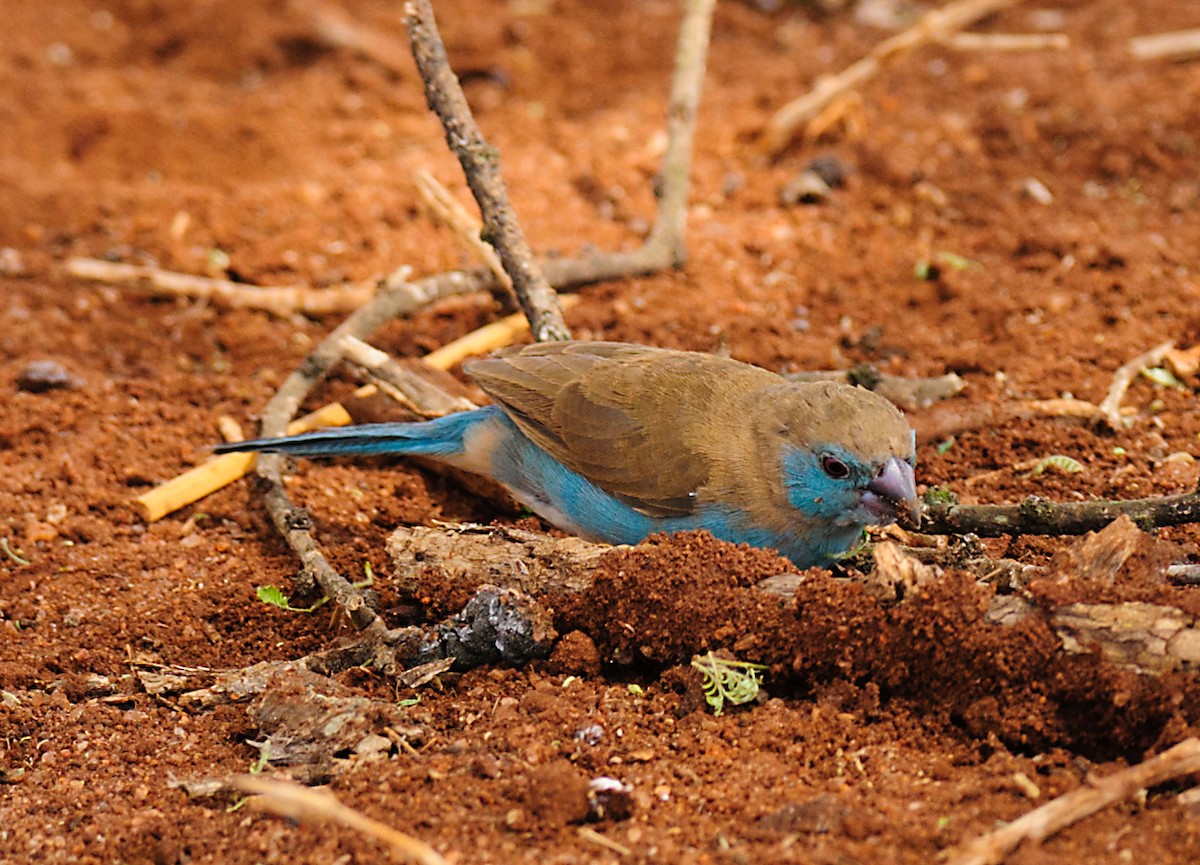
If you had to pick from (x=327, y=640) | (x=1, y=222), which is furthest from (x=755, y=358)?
(x=1, y=222)

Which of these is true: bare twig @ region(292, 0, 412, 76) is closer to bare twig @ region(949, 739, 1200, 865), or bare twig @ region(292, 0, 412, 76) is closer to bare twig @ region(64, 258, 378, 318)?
bare twig @ region(64, 258, 378, 318)

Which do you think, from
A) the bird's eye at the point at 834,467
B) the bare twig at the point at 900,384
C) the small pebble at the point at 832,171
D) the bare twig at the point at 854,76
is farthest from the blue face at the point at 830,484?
the bare twig at the point at 854,76

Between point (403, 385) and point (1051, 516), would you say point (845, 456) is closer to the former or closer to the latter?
point (1051, 516)

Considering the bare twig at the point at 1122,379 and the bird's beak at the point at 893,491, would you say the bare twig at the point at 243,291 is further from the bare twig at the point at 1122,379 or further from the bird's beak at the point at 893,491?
the bare twig at the point at 1122,379

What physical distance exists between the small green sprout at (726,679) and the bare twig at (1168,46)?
5195 mm

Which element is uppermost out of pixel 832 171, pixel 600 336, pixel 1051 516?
pixel 832 171

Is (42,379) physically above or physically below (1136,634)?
below

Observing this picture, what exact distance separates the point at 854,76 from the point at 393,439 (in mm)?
3212

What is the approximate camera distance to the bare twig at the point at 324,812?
1950mm

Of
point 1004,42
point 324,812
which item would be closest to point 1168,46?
point 1004,42

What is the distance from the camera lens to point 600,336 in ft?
16.1

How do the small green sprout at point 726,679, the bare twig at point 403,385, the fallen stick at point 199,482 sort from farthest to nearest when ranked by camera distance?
the bare twig at point 403,385, the fallen stick at point 199,482, the small green sprout at point 726,679

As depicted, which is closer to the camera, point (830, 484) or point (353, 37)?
point (830, 484)

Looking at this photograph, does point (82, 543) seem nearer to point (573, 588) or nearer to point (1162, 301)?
point (573, 588)
